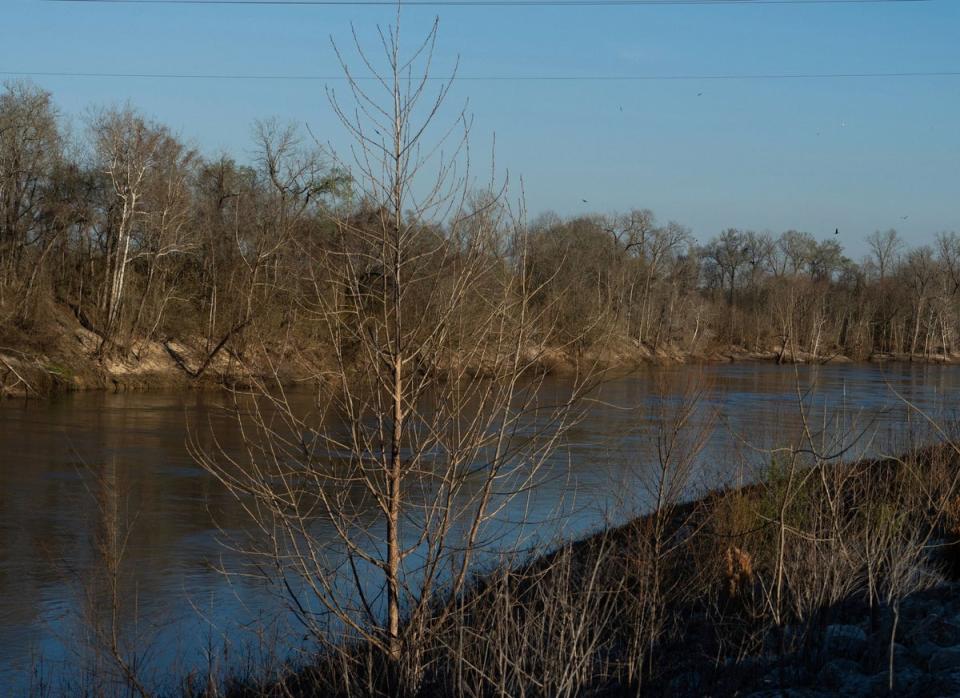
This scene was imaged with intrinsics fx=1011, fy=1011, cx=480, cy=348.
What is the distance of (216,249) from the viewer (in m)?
42.6

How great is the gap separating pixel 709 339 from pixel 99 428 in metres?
52.6

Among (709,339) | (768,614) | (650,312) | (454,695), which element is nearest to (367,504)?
(768,614)

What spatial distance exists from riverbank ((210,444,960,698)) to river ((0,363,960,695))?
0.73 m

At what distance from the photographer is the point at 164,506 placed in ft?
52.5

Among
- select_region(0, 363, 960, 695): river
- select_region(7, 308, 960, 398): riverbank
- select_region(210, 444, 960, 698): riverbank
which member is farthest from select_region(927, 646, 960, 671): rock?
select_region(7, 308, 960, 398): riverbank

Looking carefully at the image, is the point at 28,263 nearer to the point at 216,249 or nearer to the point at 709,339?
the point at 216,249

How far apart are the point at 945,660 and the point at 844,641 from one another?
83 cm

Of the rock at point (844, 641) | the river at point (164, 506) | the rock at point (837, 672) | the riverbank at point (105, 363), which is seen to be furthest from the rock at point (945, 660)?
the riverbank at point (105, 363)

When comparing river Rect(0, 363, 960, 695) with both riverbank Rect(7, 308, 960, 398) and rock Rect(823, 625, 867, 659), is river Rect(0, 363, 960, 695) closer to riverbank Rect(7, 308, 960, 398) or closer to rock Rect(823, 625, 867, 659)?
riverbank Rect(7, 308, 960, 398)

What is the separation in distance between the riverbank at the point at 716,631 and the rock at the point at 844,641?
0.01m

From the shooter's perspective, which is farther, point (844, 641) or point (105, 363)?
point (105, 363)

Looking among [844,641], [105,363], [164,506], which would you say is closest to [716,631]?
[844,641]

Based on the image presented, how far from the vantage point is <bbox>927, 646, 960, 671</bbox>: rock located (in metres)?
6.38

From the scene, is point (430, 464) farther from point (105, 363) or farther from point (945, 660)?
point (105, 363)
